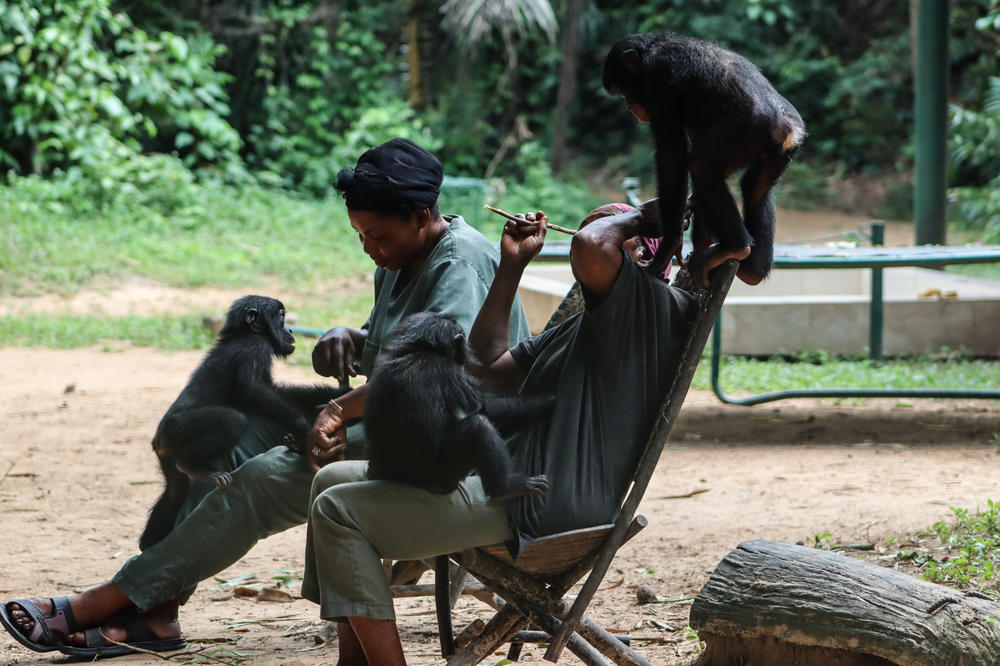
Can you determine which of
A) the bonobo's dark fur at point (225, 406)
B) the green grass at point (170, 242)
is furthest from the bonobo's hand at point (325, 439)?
the green grass at point (170, 242)

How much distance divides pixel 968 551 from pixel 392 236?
2208 mm

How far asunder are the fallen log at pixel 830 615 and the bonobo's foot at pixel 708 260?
0.82 meters

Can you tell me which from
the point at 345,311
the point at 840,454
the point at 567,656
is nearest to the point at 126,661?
the point at 567,656

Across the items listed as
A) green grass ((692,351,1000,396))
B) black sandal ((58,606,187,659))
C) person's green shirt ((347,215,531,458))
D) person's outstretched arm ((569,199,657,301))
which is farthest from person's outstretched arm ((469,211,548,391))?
green grass ((692,351,1000,396))

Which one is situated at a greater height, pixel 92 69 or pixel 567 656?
pixel 92 69

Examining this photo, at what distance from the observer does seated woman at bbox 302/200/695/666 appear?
255 centimetres

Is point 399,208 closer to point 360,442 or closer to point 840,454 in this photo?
point 360,442

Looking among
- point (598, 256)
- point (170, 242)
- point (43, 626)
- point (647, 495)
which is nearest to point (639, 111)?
point (598, 256)

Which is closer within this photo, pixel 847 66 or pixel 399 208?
pixel 399 208

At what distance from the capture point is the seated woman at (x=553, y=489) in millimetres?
2547

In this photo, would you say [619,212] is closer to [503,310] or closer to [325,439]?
[503,310]

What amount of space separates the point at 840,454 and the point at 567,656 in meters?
3.11

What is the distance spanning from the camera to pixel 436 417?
2545 millimetres

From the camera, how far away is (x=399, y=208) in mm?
2975
